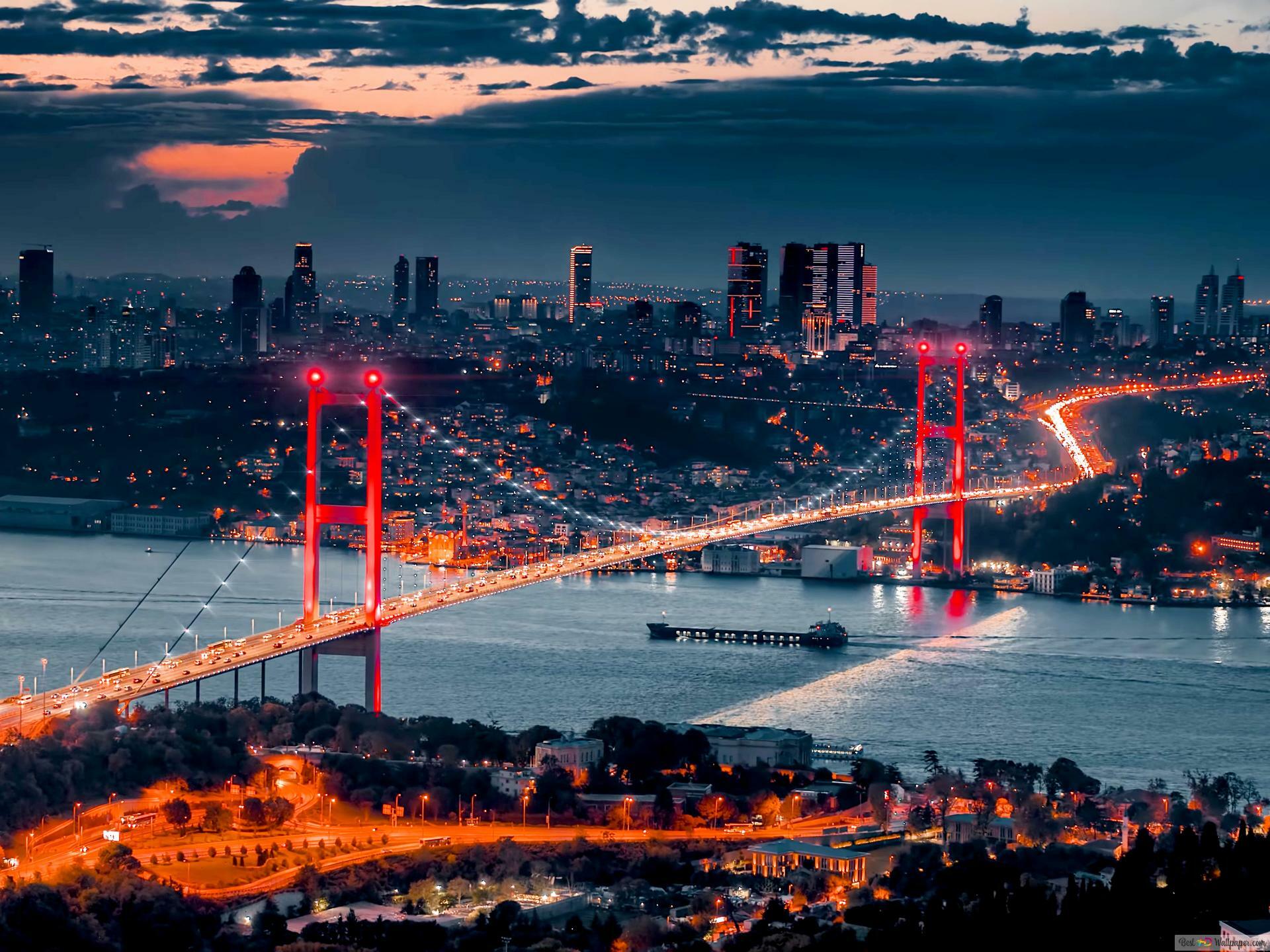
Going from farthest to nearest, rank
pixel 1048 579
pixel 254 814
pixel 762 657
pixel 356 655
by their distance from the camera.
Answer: pixel 1048 579
pixel 762 657
pixel 356 655
pixel 254 814

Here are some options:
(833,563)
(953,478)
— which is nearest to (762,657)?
(833,563)

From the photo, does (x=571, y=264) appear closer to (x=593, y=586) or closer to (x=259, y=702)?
(x=593, y=586)

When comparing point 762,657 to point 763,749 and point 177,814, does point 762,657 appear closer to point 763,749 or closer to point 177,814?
point 763,749

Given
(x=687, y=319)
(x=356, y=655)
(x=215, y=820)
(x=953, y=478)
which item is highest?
(x=687, y=319)

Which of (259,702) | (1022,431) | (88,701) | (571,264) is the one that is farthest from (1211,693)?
(571,264)

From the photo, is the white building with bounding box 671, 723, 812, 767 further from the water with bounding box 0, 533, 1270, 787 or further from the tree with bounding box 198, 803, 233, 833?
the tree with bounding box 198, 803, 233, 833

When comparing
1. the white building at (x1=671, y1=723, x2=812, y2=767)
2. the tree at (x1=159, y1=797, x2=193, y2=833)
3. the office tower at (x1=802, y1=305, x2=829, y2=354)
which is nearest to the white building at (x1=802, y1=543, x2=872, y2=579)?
the white building at (x1=671, y1=723, x2=812, y2=767)

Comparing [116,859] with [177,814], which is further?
[177,814]

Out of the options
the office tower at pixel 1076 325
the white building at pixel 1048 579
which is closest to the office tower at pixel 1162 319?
the office tower at pixel 1076 325
